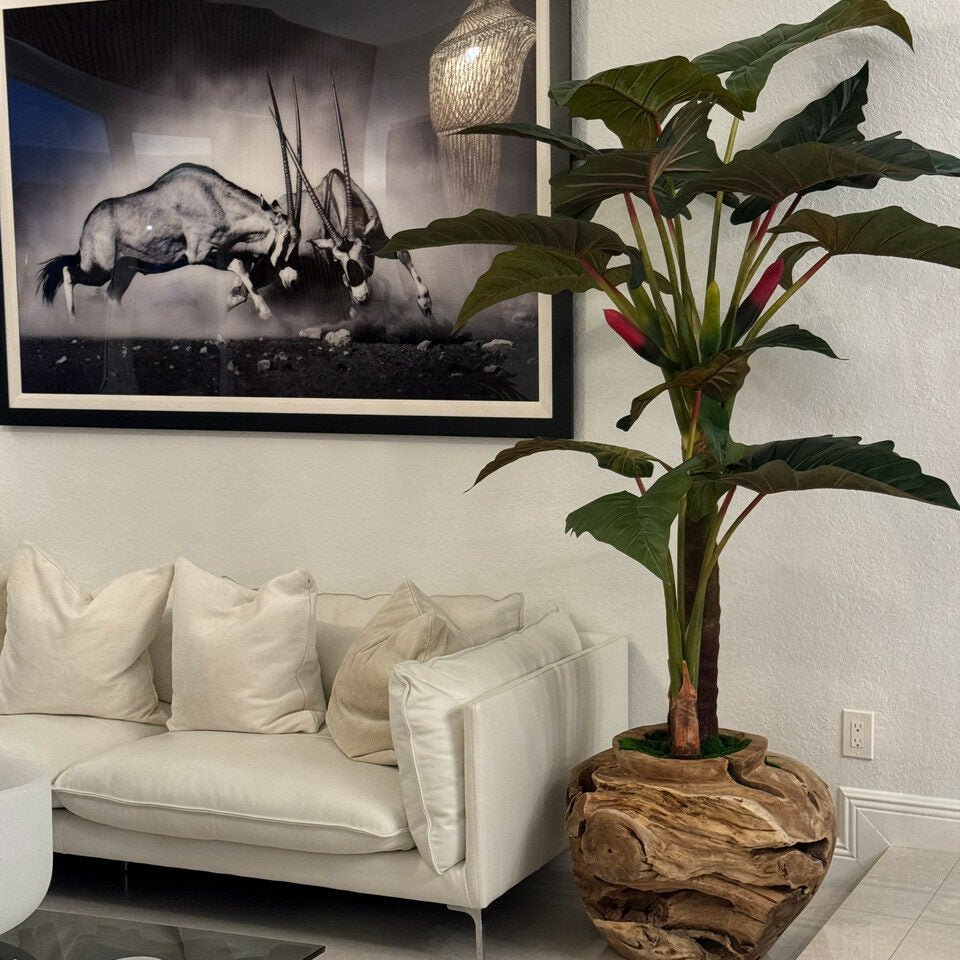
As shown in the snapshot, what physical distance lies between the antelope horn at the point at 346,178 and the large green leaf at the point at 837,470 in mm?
1510

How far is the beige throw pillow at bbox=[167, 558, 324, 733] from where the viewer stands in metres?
3.23

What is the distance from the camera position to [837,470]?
2.33 meters

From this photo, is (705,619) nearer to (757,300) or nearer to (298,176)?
(757,300)

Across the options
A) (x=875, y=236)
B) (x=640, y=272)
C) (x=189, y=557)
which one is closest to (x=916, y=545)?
(x=875, y=236)

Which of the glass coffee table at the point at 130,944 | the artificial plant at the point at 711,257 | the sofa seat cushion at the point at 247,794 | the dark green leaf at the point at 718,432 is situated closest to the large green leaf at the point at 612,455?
the artificial plant at the point at 711,257

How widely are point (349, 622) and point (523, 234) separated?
1336mm

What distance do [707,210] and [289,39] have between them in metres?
1.31

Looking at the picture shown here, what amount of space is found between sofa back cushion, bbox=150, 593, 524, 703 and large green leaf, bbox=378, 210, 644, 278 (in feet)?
3.44

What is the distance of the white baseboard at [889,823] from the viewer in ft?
10.2

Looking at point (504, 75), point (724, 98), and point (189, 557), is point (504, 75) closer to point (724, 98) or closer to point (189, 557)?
point (724, 98)

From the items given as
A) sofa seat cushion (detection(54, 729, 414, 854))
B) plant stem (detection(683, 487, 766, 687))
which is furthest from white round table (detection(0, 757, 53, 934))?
plant stem (detection(683, 487, 766, 687))

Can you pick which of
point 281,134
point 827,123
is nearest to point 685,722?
point 827,123

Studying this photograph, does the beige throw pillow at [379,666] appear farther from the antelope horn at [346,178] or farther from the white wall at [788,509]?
the antelope horn at [346,178]

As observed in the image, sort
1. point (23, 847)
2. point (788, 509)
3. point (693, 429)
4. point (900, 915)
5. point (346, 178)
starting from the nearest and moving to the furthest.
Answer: point (23, 847), point (693, 429), point (900, 915), point (788, 509), point (346, 178)
